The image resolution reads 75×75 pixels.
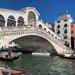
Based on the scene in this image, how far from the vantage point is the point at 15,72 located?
1111 cm

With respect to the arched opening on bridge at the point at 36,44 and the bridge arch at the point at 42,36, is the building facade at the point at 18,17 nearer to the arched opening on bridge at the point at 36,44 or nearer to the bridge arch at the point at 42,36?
the arched opening on bridge at the point at 36,44

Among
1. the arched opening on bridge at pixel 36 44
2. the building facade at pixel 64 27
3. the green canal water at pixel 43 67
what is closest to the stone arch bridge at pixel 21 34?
the arched opening on bridge at pixel 36 44

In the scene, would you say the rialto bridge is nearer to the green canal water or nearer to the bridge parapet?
→ the bridge parapet

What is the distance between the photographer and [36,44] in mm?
33594

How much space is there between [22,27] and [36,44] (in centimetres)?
930

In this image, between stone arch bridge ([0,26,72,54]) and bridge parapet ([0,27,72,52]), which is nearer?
stone arch bridge ([0,26,72,54])

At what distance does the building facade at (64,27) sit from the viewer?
138 feet

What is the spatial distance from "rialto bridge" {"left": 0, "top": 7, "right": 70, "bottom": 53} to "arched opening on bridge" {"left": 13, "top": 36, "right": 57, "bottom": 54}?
3.33ft

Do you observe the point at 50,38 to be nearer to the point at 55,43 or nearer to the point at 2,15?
the point at 55,43

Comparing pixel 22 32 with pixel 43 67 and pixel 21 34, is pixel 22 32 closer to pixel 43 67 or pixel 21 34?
pixel 21 34

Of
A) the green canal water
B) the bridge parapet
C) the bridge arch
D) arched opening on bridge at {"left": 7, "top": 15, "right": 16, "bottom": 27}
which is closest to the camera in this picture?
the green canal water

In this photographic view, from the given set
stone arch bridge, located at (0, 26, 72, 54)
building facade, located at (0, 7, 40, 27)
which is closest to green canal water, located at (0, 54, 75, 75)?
stone arch bridge, located at (0, 26, 72, 54)

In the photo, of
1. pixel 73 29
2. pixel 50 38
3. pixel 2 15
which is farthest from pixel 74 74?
pixel 73 29

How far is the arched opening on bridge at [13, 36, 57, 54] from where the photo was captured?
30644mm
